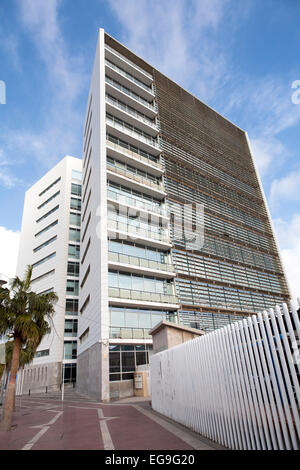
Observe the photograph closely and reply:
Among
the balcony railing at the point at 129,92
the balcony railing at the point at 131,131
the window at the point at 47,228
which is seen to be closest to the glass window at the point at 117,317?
the balcony railing at the point at 131,131

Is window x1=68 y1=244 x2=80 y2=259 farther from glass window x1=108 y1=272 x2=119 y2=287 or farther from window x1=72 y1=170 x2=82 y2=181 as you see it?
glass window x1=108 y1=272 x2=119 y2=287

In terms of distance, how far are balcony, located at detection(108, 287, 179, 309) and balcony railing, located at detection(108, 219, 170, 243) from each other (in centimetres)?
516

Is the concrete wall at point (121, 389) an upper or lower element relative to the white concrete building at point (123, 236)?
lower

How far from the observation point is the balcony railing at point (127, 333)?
21234 mm

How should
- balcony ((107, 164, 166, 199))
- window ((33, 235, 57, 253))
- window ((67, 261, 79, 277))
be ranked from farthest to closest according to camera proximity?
1. window ((33, 235, 57, 253))
2. window ((67, 261, 79, 277))
3. balcony ((107, 164, 166, 199))

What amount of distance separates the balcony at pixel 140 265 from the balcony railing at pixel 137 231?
2237 millimetres

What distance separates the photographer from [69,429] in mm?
8953

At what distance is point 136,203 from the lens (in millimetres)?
27422

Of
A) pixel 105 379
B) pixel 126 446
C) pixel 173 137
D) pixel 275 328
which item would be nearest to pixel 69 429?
pixel 126 446

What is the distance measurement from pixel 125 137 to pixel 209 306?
64.3 ft

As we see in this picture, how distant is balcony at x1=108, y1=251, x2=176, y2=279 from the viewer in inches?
917

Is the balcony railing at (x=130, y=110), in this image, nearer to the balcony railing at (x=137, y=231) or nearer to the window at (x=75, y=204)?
the balcony railing at (x=137, y=231)

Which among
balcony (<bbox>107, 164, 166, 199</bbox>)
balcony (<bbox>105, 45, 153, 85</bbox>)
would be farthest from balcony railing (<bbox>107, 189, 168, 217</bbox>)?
balcony (<bbox>105, 45, 153, 85</bbox>)

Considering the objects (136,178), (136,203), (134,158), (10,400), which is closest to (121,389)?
(10,400)
